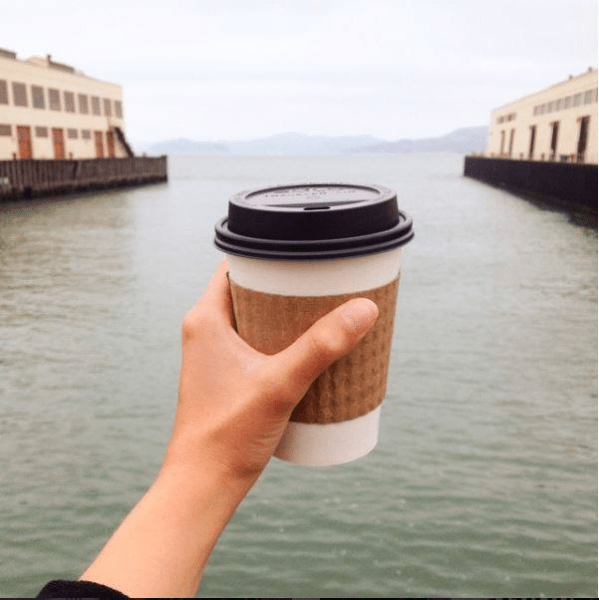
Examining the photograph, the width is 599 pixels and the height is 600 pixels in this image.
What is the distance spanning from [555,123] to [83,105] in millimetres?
43150

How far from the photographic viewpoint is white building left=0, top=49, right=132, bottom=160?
43.2 meters

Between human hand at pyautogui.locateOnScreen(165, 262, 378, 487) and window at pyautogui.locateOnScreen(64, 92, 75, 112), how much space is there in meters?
54.8

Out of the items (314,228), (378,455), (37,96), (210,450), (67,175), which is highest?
(37,96)

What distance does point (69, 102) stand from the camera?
167 feet

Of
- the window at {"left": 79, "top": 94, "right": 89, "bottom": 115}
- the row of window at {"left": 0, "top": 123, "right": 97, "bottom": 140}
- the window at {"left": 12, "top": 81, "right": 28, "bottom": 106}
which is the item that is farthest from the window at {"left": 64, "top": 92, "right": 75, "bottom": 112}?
the window at {"left": 12, "top": 81, "right": 28, "bottom": 106}

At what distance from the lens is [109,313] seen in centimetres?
1519

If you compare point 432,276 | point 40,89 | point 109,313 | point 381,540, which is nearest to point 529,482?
point 381,540

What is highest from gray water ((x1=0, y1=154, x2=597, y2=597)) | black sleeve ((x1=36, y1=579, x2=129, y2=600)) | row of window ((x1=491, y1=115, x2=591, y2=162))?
row of window ((x1=491, y1=115, x2=591, y2=162))

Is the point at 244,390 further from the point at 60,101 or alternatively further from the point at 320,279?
the point at 60,101

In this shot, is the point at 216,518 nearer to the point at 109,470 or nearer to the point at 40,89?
the point at 109,470

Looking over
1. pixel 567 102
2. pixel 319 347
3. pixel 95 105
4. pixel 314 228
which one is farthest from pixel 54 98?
pixel 319 347

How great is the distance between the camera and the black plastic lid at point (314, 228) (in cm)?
160

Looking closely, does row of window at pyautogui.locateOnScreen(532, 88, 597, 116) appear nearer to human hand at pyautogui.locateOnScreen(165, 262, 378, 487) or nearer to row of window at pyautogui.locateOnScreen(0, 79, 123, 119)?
row of window at pyautogui.locateOnScreen(0, 79, 123, 119)

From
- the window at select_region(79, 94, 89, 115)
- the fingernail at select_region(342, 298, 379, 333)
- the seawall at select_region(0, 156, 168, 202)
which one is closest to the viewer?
the fingernail at select_region(342, 298, 379, 333)
